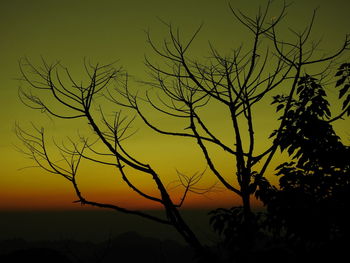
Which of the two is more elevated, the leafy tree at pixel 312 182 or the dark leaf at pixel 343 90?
the dark leaf at pixel 343 90

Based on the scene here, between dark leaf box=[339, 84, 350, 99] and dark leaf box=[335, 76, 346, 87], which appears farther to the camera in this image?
dark leaf box=[335, 76, 346, 87]

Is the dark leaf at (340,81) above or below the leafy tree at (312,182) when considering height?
above

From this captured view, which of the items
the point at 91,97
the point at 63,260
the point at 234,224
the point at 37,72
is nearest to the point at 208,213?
the point at 234,224

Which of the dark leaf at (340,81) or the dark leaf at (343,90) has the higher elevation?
the dark leaf at (340,81)

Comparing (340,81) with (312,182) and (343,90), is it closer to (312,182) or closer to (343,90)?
(343,90)

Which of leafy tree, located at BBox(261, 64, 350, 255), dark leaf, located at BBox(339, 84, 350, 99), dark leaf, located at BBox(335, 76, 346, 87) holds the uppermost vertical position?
dark leaf, located at BBox(335, 76, 346, 87)

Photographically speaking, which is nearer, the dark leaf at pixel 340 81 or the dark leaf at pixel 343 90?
the dark leaf at pixel 343 90

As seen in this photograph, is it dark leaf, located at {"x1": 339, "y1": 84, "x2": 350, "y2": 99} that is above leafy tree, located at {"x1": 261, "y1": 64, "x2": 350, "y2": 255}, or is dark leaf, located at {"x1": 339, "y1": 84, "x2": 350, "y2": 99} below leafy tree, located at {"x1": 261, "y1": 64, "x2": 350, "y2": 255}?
above

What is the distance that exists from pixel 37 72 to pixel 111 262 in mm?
198960

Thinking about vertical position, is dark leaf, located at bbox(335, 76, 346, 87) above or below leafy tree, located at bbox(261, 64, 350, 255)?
above

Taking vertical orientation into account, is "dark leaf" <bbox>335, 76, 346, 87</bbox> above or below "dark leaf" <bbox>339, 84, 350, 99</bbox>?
above

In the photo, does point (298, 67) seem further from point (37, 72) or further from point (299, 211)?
point (37, 72)

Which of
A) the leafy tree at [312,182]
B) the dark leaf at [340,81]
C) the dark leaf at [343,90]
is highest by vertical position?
the dark leaf at [340,81]

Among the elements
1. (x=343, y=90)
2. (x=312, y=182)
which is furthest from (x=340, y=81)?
(x=312, y=182)
